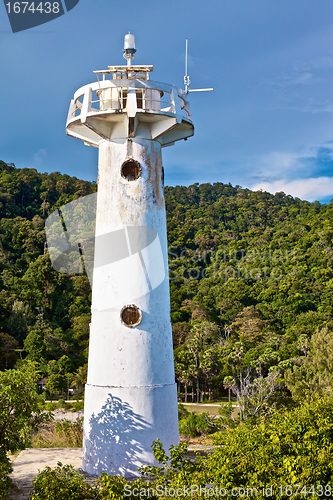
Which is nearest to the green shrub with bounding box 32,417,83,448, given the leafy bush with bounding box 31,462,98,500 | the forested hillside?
the leafy bush with bounding box 31,462,98,500

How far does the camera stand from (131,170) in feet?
33.1

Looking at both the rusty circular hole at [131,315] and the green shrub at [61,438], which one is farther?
the green shrub at [61,438]

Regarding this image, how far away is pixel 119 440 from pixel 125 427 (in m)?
0.28

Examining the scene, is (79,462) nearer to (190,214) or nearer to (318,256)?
(318,256)

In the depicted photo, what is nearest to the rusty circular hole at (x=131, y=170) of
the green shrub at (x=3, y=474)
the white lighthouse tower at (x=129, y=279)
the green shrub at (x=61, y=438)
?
the white lighthouse tower at (x=129, y=279)

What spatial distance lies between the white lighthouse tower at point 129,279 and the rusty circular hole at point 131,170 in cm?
2

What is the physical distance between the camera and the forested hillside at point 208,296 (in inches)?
1584

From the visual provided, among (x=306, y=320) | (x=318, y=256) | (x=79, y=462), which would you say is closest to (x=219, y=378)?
(x=306, y=320)

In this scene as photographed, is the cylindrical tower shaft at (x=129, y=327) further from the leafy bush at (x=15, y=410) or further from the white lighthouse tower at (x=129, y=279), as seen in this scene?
the leafy bush at (x=15, y=410)

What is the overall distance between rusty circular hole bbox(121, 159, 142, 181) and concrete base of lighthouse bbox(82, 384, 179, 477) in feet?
14.5

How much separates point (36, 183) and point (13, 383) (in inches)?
2509

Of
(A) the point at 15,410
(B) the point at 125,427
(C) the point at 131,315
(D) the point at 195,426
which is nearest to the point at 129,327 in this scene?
(C) the point at 131,315

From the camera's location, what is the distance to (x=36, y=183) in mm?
68250

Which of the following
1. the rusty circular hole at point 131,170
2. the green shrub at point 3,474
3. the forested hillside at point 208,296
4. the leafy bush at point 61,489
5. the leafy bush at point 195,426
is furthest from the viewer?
the forested hillside at point 208,296
